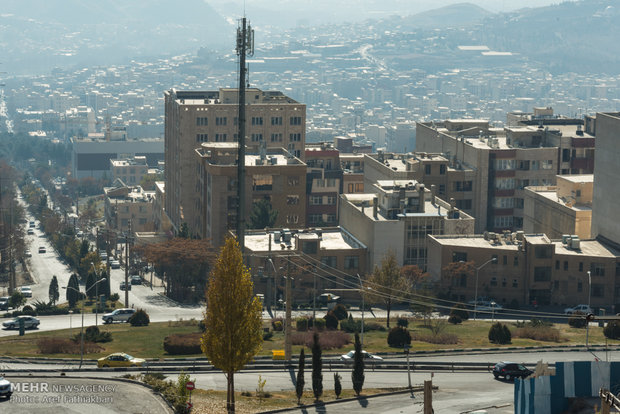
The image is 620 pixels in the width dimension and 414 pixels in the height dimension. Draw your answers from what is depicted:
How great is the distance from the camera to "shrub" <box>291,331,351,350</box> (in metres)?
107

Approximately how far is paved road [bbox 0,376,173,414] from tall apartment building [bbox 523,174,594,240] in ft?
307

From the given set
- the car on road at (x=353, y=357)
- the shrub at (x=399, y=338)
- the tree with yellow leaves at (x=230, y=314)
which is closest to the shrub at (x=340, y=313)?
the shrub at (x=399, y=338)

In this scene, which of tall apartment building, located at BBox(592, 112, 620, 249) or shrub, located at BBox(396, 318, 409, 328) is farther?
tall apartment building, located at BBox(592, 112, 620, 249)

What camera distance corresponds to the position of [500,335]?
110 metres

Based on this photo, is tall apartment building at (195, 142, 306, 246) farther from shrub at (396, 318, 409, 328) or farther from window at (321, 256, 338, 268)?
shrub at (396, 318, 409, 328)

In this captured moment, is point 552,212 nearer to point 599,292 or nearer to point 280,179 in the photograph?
point 599,292

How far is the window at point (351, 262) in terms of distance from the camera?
152m

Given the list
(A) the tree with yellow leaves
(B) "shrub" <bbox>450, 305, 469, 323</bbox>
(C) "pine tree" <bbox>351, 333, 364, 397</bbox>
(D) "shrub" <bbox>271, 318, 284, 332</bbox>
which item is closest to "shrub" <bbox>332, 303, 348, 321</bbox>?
(D) "shrub" <bbox>271, 318, 284, 332</bbox>

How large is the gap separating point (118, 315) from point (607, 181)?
215ft

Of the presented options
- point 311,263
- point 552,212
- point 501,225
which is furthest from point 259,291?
point 501,225

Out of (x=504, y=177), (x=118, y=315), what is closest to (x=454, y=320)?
(x=118, y=315)

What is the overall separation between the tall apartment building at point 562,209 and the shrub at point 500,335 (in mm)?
51928

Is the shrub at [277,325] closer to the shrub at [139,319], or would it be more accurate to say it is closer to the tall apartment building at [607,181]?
the shrub at [139,319]

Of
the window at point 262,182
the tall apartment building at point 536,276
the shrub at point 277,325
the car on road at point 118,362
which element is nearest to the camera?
the car on road at point 118,362
